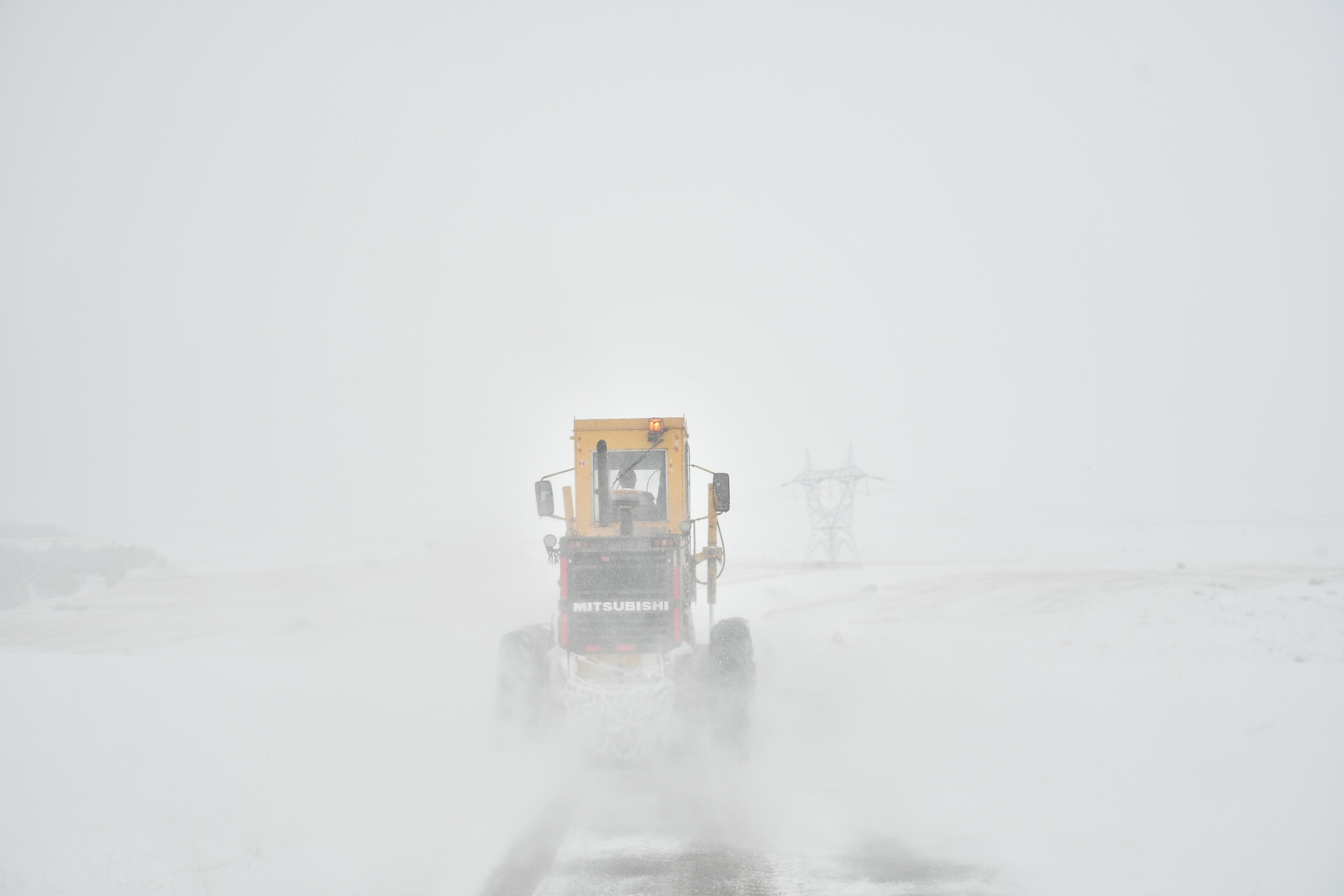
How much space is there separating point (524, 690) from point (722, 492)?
288 centimetres

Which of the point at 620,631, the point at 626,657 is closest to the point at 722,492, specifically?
the point at 620,631

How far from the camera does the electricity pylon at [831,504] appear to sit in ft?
169

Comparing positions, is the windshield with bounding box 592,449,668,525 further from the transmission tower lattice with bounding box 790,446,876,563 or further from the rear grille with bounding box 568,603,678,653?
the transmission tower lattice with bounding box 790,446,876,563

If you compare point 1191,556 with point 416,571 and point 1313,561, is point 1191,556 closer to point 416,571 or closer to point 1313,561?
point 1313,561

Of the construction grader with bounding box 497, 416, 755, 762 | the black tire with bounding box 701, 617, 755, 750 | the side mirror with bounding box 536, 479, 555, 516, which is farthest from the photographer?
the side mirror with bounding box 536, 479, 555, 516

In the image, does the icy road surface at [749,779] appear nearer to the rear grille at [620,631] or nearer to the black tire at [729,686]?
the black tire at [729,686]

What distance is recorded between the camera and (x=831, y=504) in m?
53.5

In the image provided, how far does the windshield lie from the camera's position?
365 inches

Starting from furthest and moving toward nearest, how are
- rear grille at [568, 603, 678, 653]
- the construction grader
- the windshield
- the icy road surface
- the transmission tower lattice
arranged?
the transmission tower lattice
the windshield
rear grille at [568, 603, 678, 653]
the construction grader
the icy road surface

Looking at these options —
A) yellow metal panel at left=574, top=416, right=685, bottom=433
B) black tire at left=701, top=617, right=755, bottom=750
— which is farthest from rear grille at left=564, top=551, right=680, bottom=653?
yellow metal panel at left=574, top=416, right=685, bottom=433

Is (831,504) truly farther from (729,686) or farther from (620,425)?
(729,686)

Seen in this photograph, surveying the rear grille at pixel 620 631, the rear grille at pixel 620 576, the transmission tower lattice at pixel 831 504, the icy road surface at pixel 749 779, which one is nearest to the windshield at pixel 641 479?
the rear grille at pixel 620 576

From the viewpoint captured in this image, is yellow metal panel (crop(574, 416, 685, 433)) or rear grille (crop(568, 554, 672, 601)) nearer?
rear grille (crop(568, 554, 672, 601))

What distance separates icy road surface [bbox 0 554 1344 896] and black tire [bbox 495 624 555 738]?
0.85ft
